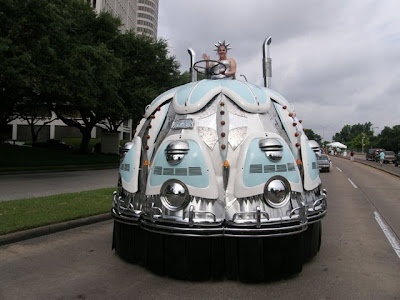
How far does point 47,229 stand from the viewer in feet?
22.1

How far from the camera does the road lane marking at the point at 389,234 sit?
20.1 feet

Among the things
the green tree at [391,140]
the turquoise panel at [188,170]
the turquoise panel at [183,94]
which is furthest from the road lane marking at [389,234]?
the green tree at [391,140]

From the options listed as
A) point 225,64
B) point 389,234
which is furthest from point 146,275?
point 389,234

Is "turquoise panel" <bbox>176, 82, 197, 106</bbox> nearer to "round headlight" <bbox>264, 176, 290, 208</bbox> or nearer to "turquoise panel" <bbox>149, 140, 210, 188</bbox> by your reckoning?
"turquoise panel" <bbox>149, 140, 210, 188</bbox>

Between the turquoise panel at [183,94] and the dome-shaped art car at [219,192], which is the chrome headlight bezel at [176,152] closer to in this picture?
the dome-shaped art car at [219,192]

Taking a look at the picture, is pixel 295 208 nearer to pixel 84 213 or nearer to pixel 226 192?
pixel 226 192

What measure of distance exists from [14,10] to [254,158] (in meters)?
13.6

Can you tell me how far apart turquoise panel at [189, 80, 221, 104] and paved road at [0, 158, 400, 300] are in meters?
2.09

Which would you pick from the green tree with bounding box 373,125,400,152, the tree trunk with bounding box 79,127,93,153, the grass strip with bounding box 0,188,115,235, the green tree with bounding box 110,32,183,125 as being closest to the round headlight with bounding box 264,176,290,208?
the grass strip with bounding box 0,188,115,235

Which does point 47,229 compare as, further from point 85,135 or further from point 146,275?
point 85,135

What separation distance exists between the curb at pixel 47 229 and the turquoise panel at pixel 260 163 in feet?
13.4

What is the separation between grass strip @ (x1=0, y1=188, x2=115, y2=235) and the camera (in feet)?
22.3

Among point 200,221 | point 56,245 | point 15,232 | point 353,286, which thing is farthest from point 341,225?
point 15,232

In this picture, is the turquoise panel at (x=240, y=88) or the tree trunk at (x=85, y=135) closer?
the turquoise panel at (x=240, y=88)
